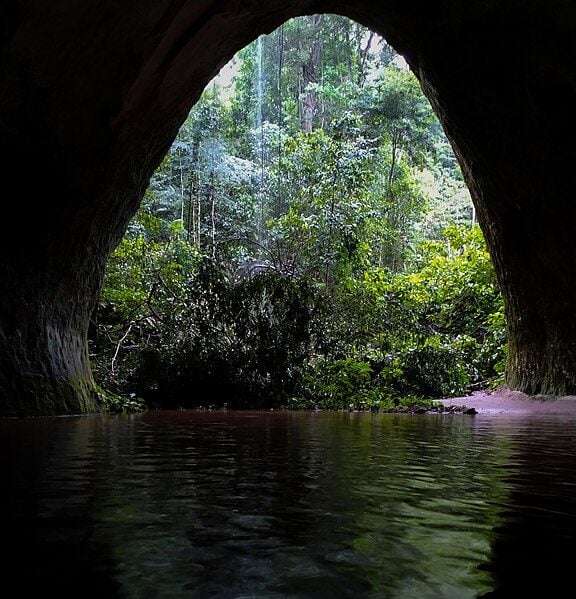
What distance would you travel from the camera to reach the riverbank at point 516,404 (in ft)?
23.7

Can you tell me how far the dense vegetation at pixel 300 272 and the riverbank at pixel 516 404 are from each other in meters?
1.05

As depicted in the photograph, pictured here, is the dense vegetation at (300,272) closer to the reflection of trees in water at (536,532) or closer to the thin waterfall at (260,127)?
the thin waterfall at (260,127)

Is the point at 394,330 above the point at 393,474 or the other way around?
above

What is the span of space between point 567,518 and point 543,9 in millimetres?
6607

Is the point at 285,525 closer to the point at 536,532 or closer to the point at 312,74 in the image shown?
the point at 536,532

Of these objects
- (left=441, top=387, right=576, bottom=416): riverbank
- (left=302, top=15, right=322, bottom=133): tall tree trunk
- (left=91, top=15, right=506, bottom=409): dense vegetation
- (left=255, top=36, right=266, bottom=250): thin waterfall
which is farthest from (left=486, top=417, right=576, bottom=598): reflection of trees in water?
(left=302, top=15, right=322, bottom=133): tall tree trunk

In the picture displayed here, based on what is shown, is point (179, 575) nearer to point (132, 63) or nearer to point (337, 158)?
point (132, 63)

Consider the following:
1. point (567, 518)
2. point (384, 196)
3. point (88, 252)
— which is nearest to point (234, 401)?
point (88, 252)

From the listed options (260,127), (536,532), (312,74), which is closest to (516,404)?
(536,532)

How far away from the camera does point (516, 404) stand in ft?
26.9

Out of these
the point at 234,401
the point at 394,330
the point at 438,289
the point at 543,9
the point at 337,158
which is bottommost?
the point at 234,401

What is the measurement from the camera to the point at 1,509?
3.91 feet

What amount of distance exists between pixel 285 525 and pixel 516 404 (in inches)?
315

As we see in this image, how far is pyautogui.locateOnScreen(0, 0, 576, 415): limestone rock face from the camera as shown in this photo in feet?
17.3
